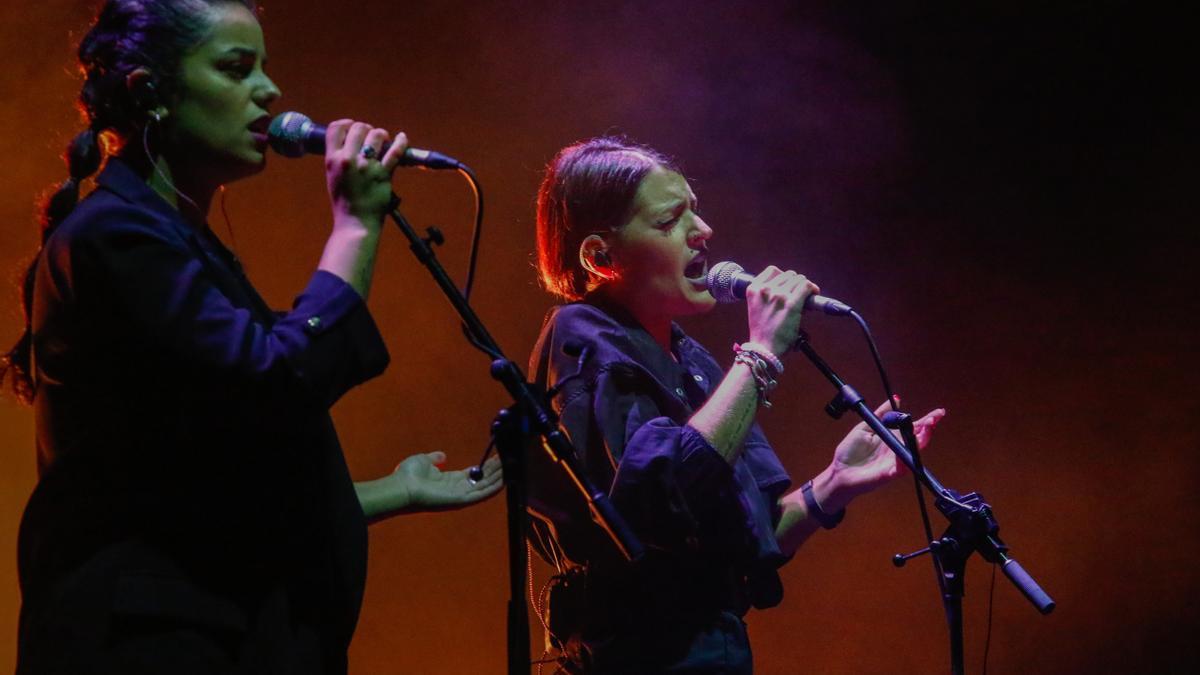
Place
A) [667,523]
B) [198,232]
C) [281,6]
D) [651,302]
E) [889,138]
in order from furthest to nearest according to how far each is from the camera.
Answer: [889,138] → [281,6] → [651,302] → [667,523] → [198,232]

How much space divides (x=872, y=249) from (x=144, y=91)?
2779mm

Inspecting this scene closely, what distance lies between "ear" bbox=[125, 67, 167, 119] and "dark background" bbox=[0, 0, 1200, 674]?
2.03 metres

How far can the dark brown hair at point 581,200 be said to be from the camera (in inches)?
99.0

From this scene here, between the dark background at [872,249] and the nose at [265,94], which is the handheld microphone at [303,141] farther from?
the dark background at [872,249]

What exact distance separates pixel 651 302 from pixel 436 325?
4.81 feet

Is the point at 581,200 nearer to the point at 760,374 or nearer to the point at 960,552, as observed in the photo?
the point at 760,374

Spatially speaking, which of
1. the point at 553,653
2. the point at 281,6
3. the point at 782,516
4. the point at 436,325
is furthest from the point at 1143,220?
the point at 281,6

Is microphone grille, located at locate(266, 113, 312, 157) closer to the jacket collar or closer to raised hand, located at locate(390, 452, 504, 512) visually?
the jacket collar

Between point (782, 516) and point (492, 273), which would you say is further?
point (492, 273)

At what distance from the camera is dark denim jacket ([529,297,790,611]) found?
2.02 meters

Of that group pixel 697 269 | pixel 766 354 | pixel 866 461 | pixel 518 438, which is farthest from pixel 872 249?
pixel 518 438

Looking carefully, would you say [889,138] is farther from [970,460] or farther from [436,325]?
Answer: [436,325]

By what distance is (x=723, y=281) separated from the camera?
243 cm

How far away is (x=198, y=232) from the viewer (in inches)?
65.0
